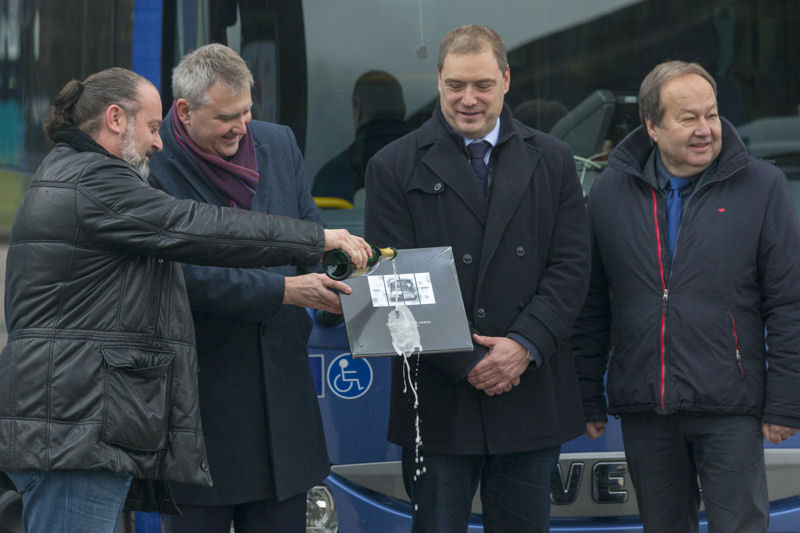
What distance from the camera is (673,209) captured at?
3.50 metres

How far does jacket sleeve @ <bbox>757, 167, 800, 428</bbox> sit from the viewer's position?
3.31 meters

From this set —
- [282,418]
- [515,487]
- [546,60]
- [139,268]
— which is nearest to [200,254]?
[139,268]

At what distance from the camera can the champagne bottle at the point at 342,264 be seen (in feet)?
10.2

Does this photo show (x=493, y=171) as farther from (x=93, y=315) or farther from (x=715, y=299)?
(x=93, y=315)

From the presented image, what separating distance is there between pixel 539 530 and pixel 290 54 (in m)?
1.87

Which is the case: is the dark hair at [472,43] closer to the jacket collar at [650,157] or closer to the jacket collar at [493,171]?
the jacket collar at [493,171]

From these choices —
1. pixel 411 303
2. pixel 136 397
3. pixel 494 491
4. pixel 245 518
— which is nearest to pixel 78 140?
pixel 136 397

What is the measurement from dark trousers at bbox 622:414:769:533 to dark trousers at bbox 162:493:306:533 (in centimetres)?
103

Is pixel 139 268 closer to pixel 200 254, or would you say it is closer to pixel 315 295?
pixel 200 254

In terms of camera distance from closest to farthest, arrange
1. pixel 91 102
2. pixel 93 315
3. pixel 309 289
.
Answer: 1. pixel 93 315
2. pixel 91 102
3. pixel 309 289

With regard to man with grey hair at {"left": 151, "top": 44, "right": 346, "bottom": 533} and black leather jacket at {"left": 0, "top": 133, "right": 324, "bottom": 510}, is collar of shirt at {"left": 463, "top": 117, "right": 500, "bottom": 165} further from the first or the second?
black leather jacket at {"left": 0, "top": 133, "right": 324, "bottom": 510}

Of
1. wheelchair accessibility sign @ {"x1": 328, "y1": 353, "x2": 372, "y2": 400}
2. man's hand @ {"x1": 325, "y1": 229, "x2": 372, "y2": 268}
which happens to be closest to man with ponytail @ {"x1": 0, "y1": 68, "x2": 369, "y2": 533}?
man's hand @ {"x1": 325, "y1": 229, "x2": 372, "y2": 268}

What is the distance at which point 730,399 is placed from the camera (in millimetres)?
3328

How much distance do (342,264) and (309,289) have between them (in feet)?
0.62
